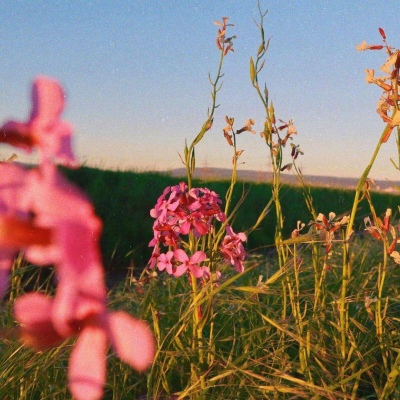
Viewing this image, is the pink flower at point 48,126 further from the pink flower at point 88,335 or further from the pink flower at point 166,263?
the pink flower at point 166,263

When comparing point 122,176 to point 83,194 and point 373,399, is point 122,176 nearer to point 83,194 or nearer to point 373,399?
point 373,399

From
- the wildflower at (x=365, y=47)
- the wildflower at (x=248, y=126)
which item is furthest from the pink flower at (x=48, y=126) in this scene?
the wildflower at (x=248, y=126)

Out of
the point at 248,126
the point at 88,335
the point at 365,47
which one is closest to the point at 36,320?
the point at 88,335

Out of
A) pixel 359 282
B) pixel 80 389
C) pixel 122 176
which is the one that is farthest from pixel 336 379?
pixel 122 176

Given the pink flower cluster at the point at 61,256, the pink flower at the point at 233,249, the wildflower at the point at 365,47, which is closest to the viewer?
the pink flower cluster at the point at 61,256

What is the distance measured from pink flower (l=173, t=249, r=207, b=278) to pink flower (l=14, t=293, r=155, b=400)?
152 centimetres

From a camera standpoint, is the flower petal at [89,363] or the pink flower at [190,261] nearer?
the flower petal at [89,363]

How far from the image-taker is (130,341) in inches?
4.8

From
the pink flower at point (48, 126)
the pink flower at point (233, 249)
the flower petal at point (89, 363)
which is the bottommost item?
the pink flower at point (233, 249)

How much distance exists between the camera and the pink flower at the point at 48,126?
0.14 metres

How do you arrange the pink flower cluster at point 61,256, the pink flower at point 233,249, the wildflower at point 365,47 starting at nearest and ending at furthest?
the pink flower cluster at point 61,256, the wildflower at point 365,47, the pink flower at point 233,249

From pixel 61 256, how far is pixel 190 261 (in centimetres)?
160

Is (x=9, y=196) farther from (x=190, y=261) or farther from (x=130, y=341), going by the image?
(x=190, y=261)

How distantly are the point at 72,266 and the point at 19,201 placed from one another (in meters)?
0.02
